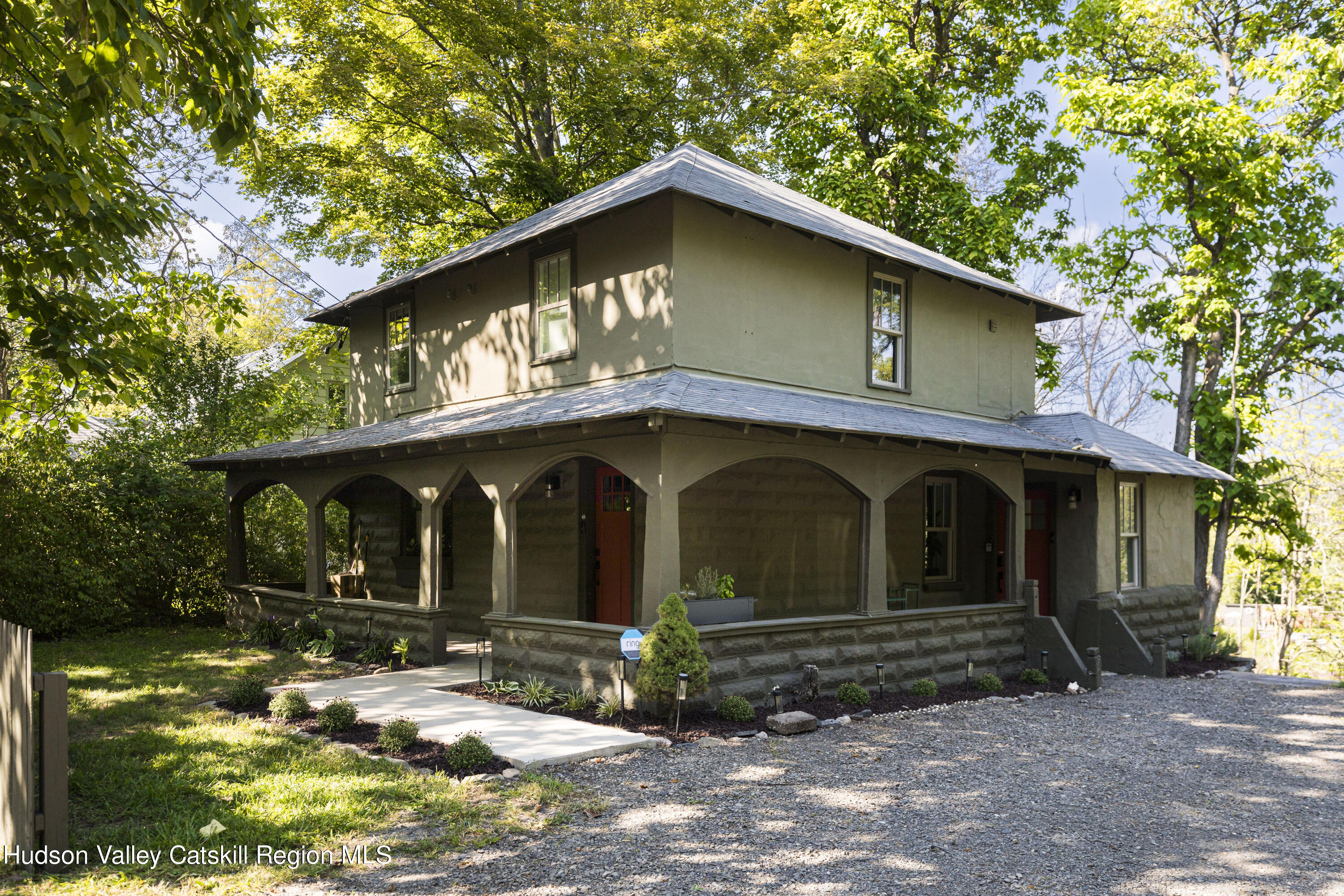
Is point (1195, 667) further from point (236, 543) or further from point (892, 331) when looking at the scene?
point (236, 543)

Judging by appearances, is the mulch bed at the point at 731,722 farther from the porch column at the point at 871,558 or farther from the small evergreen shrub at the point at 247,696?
the small evergreen shrub at the point at 247,696

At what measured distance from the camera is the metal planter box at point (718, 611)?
9062 millimetres

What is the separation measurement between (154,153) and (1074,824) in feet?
48.2

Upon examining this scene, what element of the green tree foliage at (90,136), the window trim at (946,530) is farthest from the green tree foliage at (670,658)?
the window trim at (946,530)

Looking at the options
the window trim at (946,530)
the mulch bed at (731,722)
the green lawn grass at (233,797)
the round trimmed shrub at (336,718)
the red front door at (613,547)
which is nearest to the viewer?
the green lawn grass at (233,797)

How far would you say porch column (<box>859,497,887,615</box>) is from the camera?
34.7 ft

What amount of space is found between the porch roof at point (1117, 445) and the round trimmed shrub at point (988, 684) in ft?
12.1

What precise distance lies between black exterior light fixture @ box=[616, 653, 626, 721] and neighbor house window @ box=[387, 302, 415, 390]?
7.48 meters

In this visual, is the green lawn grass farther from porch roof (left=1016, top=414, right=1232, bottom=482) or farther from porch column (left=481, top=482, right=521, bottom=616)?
porch roof (left=1016, top=414, right=1232, bottom=482)

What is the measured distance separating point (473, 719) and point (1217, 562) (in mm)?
16817

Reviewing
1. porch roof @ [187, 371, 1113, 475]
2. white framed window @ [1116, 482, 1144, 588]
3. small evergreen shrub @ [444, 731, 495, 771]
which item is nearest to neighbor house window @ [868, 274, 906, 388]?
porch roof @ [187, 371, 1113, 475]

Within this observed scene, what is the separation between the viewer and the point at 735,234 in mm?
11047

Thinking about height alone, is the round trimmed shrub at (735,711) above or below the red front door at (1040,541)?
below

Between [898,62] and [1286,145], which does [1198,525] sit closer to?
[1286,145]
